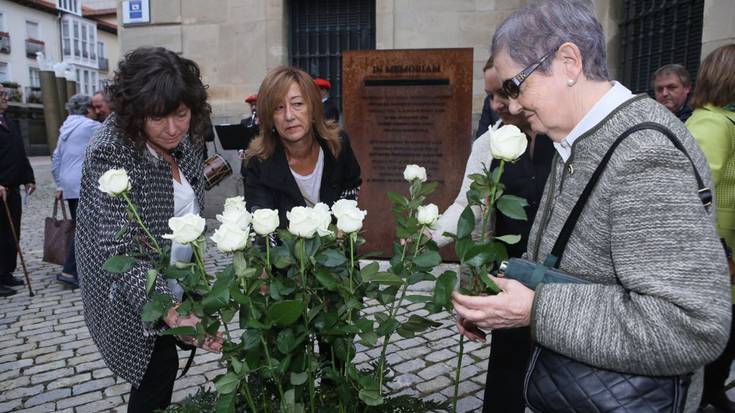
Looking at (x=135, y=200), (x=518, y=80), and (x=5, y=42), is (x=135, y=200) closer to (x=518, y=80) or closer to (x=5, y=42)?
(x=518, y=80)

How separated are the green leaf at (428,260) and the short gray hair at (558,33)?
0.49 m

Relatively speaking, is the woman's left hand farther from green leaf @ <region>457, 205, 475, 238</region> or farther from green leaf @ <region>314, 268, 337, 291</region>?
green leaf @ <region>314, 268, 337, 291</region>

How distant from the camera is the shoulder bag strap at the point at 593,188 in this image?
43.5 inches

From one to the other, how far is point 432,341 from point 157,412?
251 cm

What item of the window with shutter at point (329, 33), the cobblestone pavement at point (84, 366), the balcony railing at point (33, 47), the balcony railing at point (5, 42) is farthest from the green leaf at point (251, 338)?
the balcony railing at point (33, 47)

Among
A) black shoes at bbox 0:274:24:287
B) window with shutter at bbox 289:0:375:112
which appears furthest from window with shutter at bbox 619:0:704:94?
black shoes at bbox 0:274:24:287

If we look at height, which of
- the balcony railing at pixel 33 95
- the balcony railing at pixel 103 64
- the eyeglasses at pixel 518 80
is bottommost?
the eyeglasses at pixel 518 80

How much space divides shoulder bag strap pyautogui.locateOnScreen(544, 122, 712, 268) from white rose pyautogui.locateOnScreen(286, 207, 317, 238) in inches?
21.0

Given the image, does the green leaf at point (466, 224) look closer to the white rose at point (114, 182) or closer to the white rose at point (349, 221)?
the white rose at point (349, 221)

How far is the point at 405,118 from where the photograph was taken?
568 cm

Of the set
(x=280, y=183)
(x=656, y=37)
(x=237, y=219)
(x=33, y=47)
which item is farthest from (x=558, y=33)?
(x=33, y=47)

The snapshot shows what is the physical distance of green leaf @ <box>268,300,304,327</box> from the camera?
4.01 ft

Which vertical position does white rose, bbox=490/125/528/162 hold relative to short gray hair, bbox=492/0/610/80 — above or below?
below

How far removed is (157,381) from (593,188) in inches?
63.5
